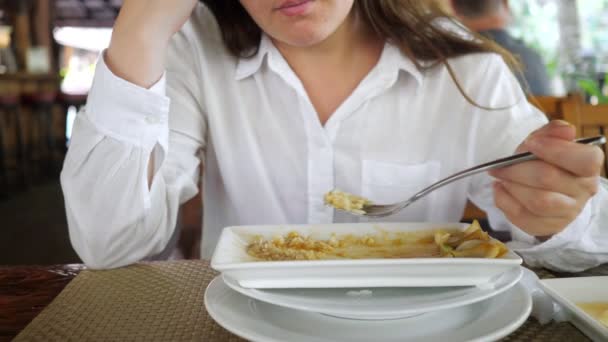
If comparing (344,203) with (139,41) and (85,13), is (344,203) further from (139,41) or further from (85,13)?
(85,13)

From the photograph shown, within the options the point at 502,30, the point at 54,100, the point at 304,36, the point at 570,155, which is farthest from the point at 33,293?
the point at 54,100

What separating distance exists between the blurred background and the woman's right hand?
6.89ft

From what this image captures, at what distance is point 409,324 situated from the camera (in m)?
0.51

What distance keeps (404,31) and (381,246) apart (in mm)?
645

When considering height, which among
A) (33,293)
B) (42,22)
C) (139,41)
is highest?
(139,41)

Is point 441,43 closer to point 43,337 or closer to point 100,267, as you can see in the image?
point 100,267

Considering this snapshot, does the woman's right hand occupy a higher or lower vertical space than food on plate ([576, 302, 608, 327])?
higher

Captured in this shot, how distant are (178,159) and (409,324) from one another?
710 mm

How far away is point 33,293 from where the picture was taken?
0.72m

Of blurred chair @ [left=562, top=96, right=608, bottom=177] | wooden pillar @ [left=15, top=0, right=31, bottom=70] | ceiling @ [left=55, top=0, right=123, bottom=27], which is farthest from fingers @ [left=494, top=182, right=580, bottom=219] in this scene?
ceiling @ [left=55, top=0, right=123, bottom=27]

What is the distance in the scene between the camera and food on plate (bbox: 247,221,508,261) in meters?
0.61

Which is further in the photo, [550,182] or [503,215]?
[503,215]

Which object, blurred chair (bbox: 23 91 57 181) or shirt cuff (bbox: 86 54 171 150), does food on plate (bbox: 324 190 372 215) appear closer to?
shirt cuff (bbox: 86 54 171 150)

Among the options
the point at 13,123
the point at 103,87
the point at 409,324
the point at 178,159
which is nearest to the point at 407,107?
the point at 178,159
